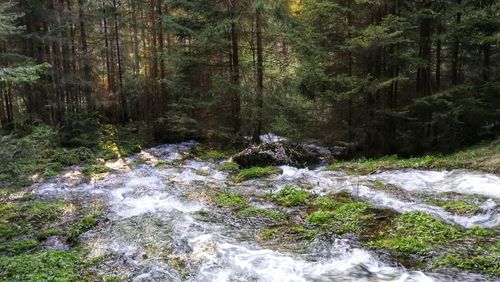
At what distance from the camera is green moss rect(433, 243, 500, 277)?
6041 millimetres

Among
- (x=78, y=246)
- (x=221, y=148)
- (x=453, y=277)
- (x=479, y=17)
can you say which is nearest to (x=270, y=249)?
(x=453, y=277)

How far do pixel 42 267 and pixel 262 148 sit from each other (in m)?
10.2

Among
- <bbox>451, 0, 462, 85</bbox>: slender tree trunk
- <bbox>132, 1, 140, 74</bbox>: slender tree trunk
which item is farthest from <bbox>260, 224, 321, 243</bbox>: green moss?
<bbox>132, 1, 140, 74</bbox>: slender tree trunk

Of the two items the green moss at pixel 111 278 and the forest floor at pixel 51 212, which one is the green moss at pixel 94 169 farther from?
the green moss at pixel 111 278

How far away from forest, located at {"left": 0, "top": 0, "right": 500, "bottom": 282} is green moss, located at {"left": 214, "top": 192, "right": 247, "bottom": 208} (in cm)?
7

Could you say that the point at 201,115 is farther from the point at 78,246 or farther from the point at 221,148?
the point at 78,246

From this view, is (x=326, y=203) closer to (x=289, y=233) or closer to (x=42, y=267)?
(x=289, y=233)

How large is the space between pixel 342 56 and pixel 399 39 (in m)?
3.88

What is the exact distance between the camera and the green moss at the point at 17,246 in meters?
7.69

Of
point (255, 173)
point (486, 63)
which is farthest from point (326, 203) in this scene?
point (486, 63)

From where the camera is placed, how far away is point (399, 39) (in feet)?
47.0

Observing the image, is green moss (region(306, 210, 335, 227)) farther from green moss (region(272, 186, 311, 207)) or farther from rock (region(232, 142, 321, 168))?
rock (region(232, 142, 321, 168))

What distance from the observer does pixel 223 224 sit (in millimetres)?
8961

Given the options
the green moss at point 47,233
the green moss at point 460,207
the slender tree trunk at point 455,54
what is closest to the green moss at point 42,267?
the green moss at point 47,233
